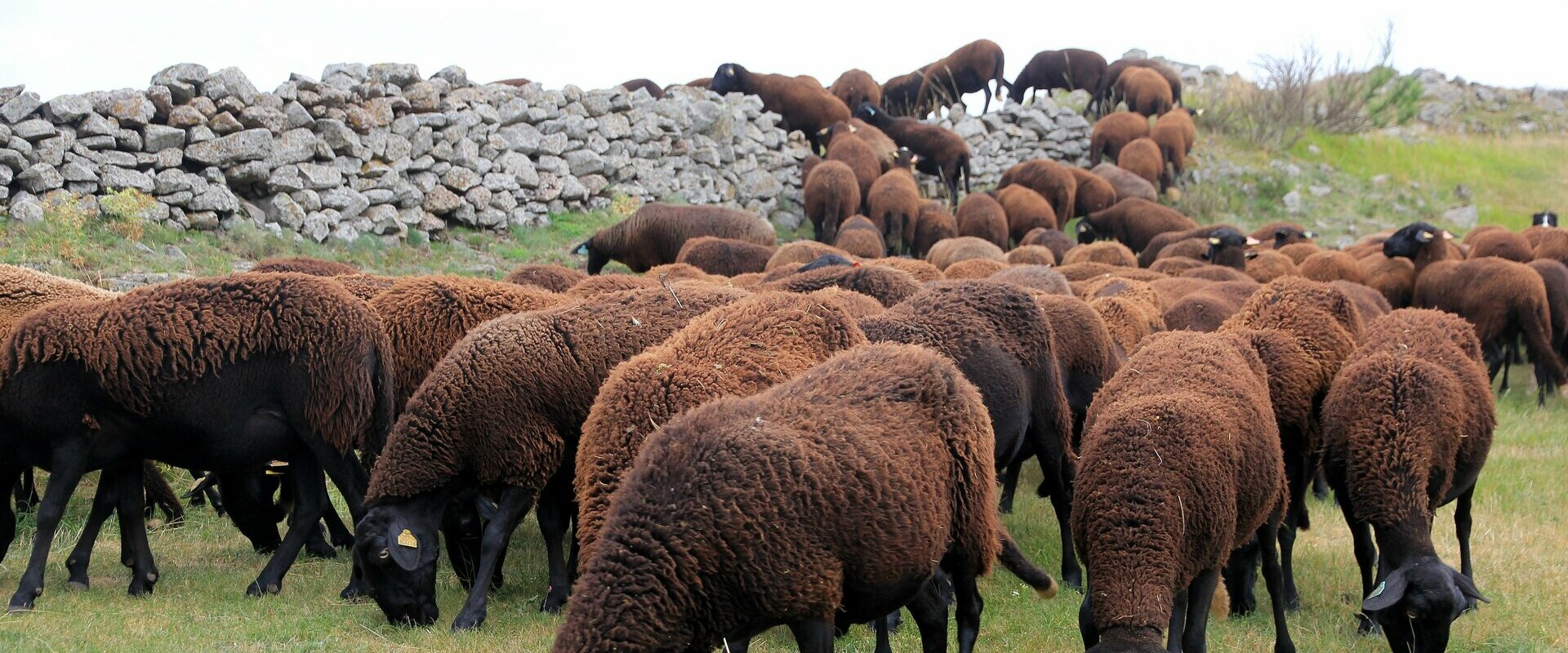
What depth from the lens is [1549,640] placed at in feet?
21.2

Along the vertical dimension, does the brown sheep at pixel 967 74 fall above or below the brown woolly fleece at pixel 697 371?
below

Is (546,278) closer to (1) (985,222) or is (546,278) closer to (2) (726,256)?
(2) (726,256)

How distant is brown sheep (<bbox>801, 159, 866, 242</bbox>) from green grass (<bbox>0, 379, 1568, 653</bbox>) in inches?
470

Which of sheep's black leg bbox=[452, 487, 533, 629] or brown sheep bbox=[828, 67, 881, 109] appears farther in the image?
brown sheep bbox=[828, 67, 881, 109]

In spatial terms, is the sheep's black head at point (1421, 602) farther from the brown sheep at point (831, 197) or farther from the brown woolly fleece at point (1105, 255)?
the brown sheep at point (831, 197)

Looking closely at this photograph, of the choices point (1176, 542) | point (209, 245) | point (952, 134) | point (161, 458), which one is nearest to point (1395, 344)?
point (1176, 542)

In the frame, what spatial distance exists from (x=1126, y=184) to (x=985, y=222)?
17.6 ft

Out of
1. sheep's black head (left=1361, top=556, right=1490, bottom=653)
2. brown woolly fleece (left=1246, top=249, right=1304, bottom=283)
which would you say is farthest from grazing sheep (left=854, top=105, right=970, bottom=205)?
sheep's black head (left=1361, top=556, right=1490, bottom=653)

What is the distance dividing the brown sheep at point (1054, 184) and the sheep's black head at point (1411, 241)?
823cm

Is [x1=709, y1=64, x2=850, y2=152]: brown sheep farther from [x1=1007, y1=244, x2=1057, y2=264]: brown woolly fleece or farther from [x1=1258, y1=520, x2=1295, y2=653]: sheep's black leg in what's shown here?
[x1=1258, y1=520, x2=1295, y2=653]: sheep's black leg

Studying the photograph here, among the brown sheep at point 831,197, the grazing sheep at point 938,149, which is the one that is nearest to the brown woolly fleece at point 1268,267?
the brown sheep at point 831,197

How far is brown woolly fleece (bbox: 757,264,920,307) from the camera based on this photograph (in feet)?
26.8

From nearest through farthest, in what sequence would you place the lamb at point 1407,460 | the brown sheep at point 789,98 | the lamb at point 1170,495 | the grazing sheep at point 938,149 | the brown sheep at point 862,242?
the lamb at point 1170,495
the lamb at point 1407,460
the brown sheep at point 862,242
the grazing sheep at point 938,149
the brown sheep at point 789,98

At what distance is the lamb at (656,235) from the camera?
57.8 feet
